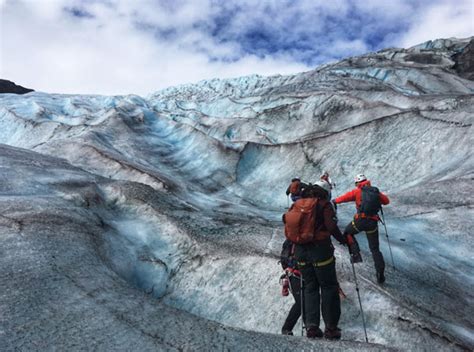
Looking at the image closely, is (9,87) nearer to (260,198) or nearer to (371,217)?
(260,198)

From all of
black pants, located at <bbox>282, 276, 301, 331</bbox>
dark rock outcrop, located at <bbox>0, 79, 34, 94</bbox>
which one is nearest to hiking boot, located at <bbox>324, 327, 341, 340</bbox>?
black pants, located at <bbox>282, 276, 301, 331</bbox>

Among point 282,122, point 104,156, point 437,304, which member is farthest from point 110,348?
point 282,122

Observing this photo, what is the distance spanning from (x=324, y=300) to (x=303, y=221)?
4.32 ft

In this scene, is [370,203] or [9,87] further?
[9,87]

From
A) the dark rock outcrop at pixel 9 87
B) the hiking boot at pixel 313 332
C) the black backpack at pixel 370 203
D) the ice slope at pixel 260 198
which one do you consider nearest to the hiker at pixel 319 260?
the hiking boot at pixel 313 332

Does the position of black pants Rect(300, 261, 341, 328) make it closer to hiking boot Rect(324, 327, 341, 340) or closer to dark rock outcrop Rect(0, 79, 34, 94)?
hiking boot Rect(324, 327, 341, 340)

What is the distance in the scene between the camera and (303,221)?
6.15 metres

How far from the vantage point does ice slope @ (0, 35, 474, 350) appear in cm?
839

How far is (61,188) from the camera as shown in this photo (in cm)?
1369

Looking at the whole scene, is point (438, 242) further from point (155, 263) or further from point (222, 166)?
point (222, 166)

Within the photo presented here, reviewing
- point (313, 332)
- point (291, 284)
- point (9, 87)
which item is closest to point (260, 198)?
point (291, 284)

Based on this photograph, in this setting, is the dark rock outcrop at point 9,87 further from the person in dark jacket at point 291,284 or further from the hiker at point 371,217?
the person in dark jacket at point 291,284

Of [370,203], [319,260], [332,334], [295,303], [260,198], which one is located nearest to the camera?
[332,334]

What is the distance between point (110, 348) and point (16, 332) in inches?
53.0
